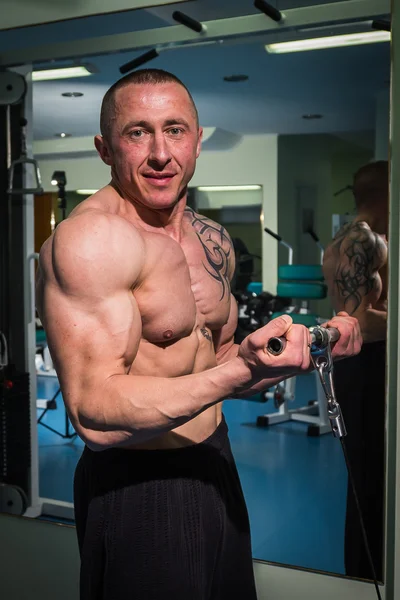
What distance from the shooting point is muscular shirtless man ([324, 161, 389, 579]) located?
6.82ft

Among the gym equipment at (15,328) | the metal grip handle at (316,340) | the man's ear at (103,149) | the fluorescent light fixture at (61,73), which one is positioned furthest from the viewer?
the gym equipment at (15,328)

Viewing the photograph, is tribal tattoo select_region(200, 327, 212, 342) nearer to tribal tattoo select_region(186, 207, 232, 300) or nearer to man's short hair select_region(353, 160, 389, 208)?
tribal tattoo select_region(186, 207, 232, 300)

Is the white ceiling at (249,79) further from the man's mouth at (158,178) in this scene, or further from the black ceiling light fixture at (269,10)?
the man's mouth at (158,178)

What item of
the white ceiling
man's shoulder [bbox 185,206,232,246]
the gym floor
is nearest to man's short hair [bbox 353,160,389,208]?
the white ceiling

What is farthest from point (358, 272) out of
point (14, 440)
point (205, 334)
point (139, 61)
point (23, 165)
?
point (14, 440)

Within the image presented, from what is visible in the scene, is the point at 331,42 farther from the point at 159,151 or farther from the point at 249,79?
the point at 159,151

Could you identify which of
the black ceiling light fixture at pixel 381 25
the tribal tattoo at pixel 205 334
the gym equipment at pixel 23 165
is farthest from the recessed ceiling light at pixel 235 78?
the tribal tattoo at pixel 205 334

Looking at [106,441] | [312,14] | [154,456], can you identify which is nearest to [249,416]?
[154,456]

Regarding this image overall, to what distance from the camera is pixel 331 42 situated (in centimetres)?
214

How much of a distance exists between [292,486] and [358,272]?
76cm

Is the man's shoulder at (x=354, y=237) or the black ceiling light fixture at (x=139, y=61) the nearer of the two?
the man's shoulder at (x=354, y=237)

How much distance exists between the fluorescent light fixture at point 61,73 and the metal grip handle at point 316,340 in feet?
4.81

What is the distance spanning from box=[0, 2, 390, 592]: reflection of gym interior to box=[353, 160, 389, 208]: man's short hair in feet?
0.09

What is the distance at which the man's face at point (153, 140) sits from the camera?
5.45ft
